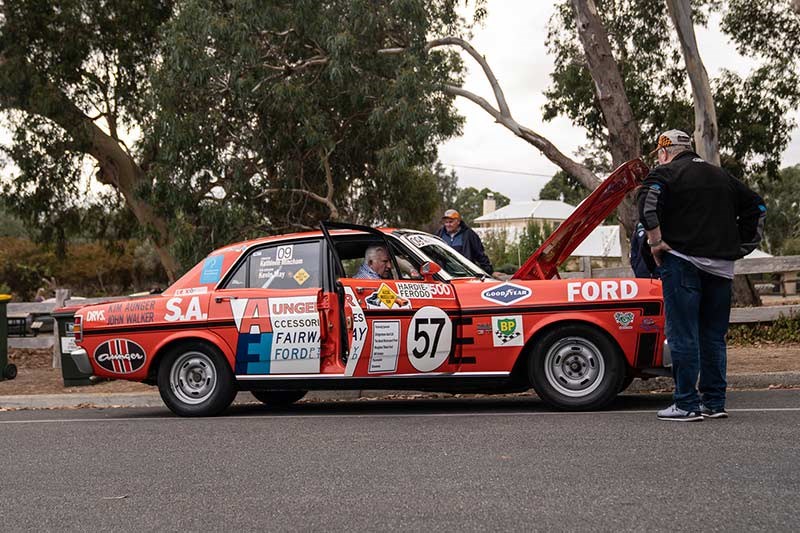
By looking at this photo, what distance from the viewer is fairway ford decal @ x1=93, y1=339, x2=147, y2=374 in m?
8.83

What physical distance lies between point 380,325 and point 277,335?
96 cm

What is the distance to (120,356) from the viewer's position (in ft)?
29.3


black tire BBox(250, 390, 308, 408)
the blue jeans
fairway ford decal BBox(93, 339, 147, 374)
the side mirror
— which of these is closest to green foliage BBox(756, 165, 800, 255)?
black tire BBox(250, 390, 308, 408)

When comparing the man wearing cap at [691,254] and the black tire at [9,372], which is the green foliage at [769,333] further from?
the black tire at [9,372]

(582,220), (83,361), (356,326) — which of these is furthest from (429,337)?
(83,361)

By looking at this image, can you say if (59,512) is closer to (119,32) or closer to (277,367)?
(277,367)

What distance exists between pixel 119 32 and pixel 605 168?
53.3ft

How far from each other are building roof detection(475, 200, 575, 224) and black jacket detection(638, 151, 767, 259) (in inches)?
2878

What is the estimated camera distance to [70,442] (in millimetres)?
7492

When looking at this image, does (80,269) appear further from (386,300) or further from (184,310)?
(386,300)

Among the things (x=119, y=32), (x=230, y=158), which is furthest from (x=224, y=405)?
(x=119, y=32)

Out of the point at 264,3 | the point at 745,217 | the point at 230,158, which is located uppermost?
the point at 264,3

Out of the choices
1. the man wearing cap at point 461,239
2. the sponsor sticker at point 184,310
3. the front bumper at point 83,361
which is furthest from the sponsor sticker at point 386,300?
the man wearing cap at point 461,239

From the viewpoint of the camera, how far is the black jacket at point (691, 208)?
700cm
